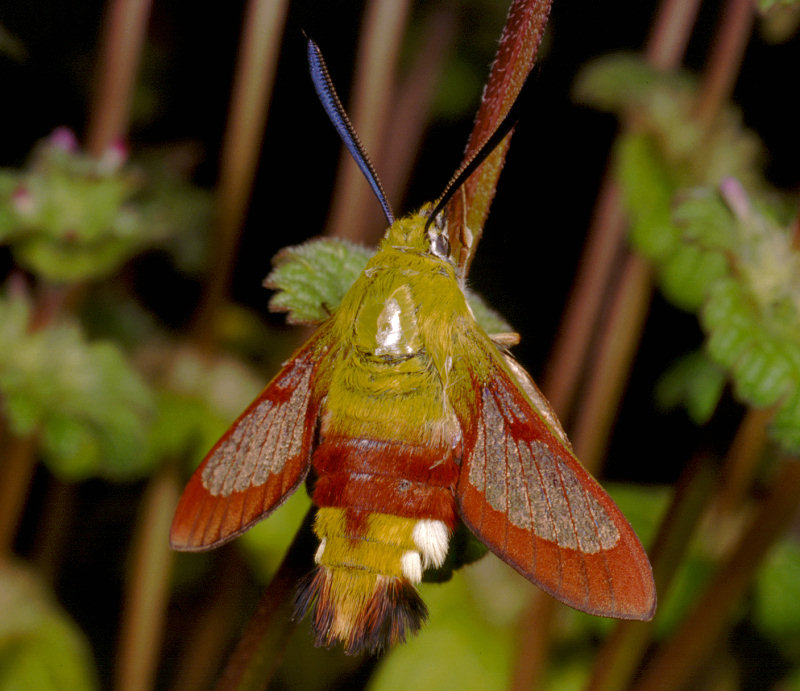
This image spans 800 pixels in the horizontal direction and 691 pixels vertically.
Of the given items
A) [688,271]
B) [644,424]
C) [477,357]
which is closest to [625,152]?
[688,271]

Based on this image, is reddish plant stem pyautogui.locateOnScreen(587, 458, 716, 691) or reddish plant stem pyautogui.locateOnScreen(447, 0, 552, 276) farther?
reddish plant stem pyautogui.locateOnScreen(587, 458, 716, 691)

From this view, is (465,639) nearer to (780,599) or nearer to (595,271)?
(780,599)

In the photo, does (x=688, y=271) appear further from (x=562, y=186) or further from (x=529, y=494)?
(x=529, y=494)

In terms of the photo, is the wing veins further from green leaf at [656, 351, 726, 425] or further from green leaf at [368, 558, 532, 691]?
green leaf at [656, 351, 726, 425]

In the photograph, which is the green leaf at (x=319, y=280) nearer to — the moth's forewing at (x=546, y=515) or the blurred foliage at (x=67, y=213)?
the moth's forewing at (x=546, y=515)

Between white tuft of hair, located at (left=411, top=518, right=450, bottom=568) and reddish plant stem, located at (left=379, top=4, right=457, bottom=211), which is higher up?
reddish plant stem, located at (left=379, top=4, right=457, bottom=211)

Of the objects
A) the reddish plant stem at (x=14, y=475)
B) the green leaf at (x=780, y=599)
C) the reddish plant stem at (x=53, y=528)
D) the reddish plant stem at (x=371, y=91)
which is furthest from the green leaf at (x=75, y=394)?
the green leaf at (x=780, y=599)

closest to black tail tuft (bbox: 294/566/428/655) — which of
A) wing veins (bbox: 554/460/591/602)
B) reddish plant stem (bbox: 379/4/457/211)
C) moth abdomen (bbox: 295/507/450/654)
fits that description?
moth abdomen (bbox: 295/507/450/654)
